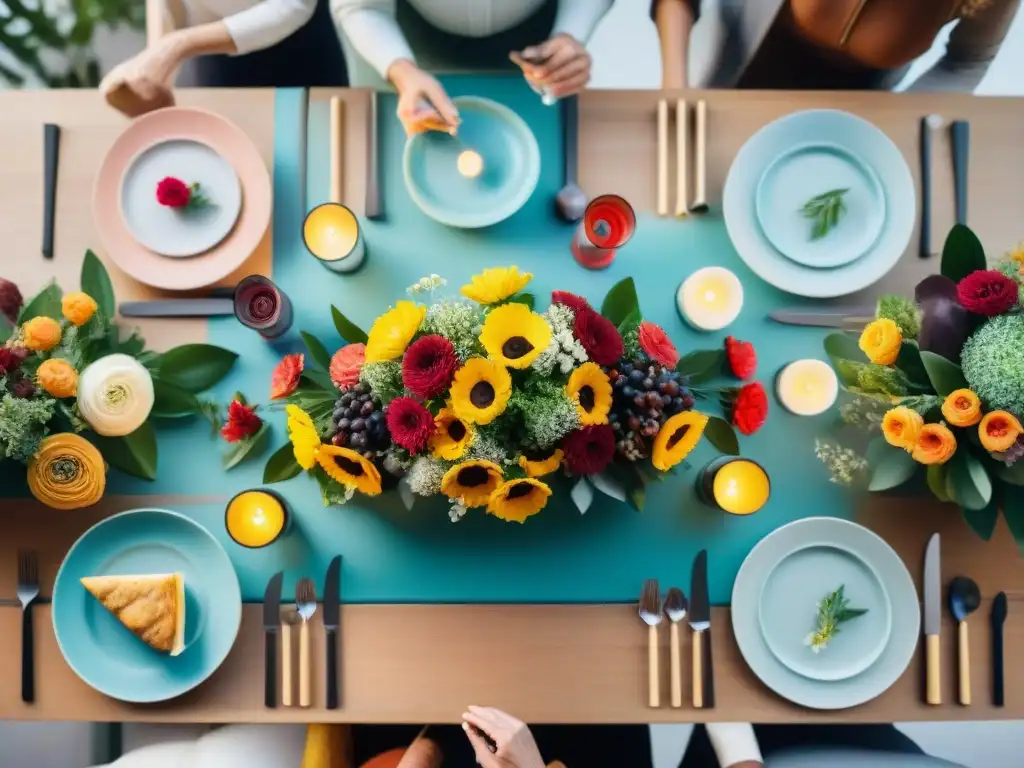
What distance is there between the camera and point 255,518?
3.21 feet

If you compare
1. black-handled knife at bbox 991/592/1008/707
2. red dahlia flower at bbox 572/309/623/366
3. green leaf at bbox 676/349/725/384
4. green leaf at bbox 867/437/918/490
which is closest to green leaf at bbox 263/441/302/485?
red dahlia flower at bbox 572/309/623/366

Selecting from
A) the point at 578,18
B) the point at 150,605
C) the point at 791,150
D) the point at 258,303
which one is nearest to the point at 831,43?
the point at 791,150

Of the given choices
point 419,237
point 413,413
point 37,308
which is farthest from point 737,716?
point 37,308

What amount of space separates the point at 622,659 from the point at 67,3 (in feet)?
5.06

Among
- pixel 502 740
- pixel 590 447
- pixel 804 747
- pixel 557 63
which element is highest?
pixel 557 63

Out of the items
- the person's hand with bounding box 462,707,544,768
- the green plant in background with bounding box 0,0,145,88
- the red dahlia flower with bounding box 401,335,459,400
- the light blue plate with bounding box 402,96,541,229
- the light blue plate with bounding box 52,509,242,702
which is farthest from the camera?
the green plant in background with bounding box 0,0,145,88

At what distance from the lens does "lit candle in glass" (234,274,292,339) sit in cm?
98

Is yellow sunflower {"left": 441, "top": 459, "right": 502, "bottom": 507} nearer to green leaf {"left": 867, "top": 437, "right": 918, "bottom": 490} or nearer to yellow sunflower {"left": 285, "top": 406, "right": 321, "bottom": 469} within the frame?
yellow sunflower {"left": 285, "top": 406, "right": 321, "bottom": 469}

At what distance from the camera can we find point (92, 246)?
3.67 feet

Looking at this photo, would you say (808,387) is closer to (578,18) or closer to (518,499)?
(518,499)

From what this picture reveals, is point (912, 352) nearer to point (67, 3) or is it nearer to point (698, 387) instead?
point (698, 387)

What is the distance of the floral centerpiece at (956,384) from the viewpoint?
0.86 metres

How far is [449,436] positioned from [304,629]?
41cm

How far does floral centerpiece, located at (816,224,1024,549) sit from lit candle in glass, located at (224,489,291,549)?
807 mm
